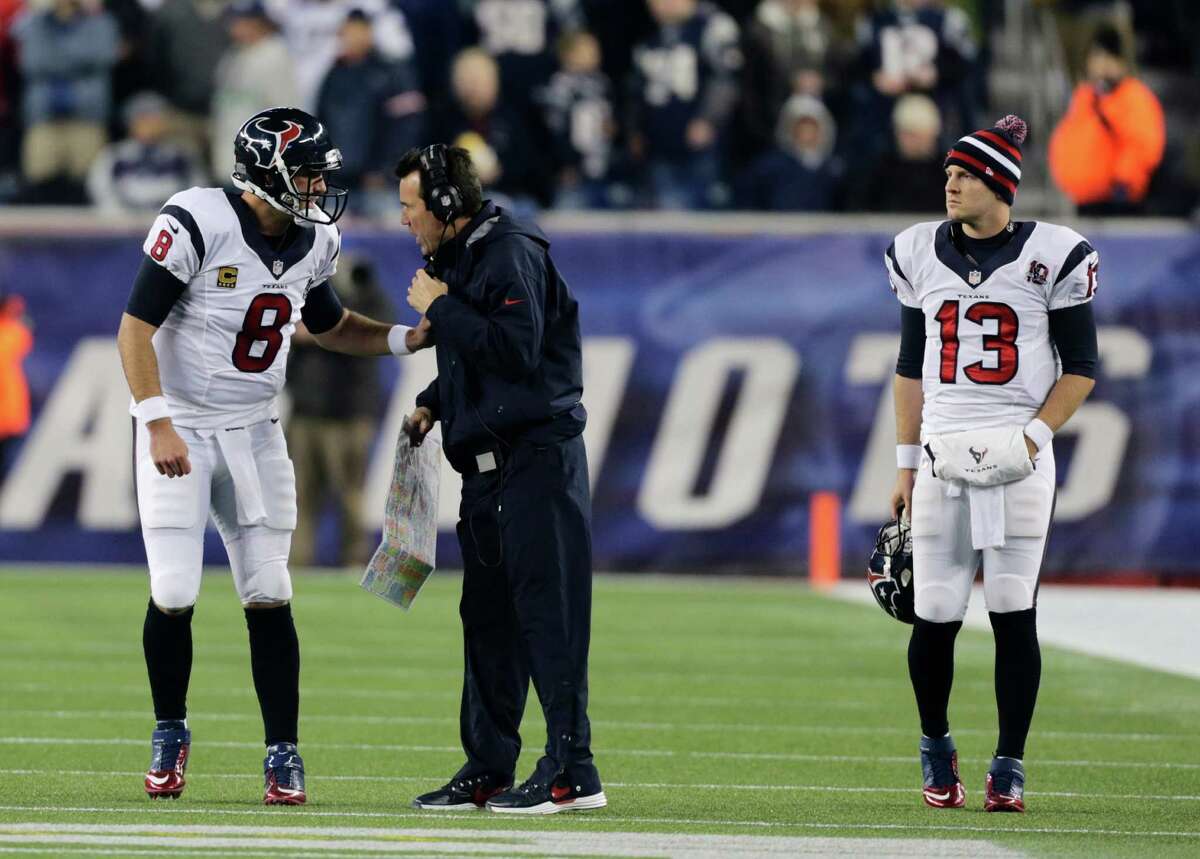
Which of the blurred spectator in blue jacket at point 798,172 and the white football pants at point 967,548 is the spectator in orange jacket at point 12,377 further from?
the white football pants at point 967,548

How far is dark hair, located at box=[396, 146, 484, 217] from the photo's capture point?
6020 mm

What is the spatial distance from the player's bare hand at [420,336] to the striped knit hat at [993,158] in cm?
143

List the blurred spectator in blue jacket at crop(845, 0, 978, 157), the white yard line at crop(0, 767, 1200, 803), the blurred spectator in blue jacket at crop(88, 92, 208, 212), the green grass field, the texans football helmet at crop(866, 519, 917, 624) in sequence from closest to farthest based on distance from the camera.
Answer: the green grass field, the texans football helmet at crop(866, 519, 917, 624), the white yard line at crop(0, 767, 1200, 803), the blurred spectator in blue jacket at crop(88, 92, 208, 212), the blurred spectator in blue jacket at crop(845, 0, 978, 157)

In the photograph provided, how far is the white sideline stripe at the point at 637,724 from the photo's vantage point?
8055 mm

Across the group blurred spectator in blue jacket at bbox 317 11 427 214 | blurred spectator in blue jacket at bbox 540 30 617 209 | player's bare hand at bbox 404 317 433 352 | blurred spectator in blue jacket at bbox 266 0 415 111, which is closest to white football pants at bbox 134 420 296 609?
player's bare hand at bbox 404 317 433 352

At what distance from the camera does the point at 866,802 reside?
6.32 metres

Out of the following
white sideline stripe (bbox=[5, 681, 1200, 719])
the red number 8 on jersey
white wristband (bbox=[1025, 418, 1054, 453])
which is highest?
the red number 8 on jersey

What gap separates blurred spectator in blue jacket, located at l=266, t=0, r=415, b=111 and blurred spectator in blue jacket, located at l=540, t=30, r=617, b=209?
1.06 m

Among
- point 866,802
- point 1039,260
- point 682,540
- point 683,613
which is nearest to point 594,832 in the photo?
point 866,802

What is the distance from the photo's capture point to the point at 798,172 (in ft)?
50.0

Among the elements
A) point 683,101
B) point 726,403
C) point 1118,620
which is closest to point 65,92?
point 683,101

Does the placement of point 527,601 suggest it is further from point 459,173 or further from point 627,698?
point 627,698

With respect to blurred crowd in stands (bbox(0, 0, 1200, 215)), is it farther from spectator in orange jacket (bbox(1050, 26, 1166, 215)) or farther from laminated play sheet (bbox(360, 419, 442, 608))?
laminated play sheet (bbox(360, 419, 442, 608))

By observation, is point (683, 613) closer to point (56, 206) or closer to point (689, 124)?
point (689, 124)
